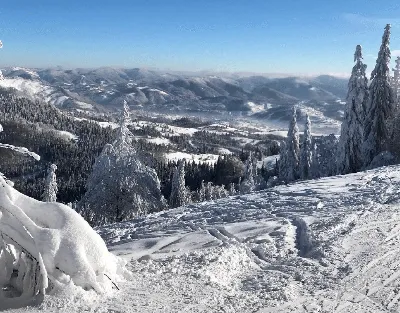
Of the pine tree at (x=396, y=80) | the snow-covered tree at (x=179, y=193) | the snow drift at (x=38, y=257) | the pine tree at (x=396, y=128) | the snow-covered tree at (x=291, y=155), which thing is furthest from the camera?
the snow-covered tree at (x=179, y=193)

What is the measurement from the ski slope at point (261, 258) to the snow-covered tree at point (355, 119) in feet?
71.4

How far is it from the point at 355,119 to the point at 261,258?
99.5ft

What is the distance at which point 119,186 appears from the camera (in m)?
31.3

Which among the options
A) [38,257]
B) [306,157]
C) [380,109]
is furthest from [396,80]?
[38,257]

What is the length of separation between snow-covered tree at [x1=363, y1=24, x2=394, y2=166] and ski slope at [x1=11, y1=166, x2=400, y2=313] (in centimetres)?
2217

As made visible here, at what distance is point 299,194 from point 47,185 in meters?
30.0

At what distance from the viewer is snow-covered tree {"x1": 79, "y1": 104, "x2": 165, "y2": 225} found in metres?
31.5

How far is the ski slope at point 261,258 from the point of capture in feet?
26.0

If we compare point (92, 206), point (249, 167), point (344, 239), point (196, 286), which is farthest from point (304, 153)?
point (196, 286)

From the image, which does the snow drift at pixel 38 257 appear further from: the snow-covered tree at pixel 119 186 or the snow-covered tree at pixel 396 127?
the snow-covered tree at pixel 396 127

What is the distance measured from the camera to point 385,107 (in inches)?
1470

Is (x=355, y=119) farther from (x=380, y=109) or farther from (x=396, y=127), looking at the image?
(x=396, y=127)

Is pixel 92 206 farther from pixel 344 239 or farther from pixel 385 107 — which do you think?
pixel 385 107

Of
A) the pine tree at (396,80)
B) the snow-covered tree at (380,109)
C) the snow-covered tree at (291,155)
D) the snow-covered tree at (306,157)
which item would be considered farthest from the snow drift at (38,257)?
the snow-covered tree at (291,155)
